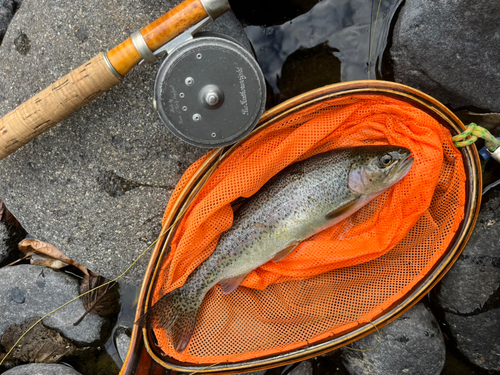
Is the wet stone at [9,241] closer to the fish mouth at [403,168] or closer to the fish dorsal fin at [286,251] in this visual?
the fish dorsal fin at [286,251]

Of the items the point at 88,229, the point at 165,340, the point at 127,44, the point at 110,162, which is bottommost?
the point at 165,340

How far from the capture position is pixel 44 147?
7.88ft

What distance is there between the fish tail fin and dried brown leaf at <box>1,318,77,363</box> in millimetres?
1490

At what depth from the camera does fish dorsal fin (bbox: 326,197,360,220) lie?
2242 mm

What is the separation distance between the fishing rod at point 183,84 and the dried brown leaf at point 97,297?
1.51 metres

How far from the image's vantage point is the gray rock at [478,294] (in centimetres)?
260

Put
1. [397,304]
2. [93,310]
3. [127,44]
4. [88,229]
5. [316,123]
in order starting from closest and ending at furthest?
[127,44] → [316,123] → [397,304] → [88,229] → [93,310]

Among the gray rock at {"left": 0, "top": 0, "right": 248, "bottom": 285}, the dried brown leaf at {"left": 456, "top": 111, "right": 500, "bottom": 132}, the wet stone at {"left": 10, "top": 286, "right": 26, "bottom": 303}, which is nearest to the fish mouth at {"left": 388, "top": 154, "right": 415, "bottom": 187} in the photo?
the dried brown leaf at {"left": 456, "top": 111, "right": 500, "bottom": 132}

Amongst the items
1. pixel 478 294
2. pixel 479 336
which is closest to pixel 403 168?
pixel 478 294

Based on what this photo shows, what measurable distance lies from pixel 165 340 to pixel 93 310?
1.16m

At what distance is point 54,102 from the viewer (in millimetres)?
1950

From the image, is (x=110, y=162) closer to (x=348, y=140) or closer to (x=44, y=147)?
(x=44, y=147)

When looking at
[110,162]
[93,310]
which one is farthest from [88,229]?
[93,310]

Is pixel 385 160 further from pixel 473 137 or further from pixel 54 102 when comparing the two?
pixel 54 102
